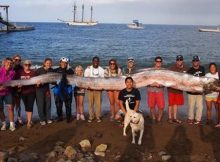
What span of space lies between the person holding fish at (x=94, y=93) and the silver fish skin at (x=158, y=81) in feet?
0.66

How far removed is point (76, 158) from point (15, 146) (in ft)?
5.28

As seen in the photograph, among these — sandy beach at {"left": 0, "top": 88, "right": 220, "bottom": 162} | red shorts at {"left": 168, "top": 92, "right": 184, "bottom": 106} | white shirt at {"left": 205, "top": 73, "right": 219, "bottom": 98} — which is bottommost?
sandy beach at {"left": 0, "top": 88, "right": 220, "bottom": 162}

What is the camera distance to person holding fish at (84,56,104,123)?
1022cm

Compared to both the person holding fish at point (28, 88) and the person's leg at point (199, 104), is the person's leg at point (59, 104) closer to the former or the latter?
the person holding fish at point (28, 88)

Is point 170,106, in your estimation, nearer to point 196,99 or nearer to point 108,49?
point 196,99

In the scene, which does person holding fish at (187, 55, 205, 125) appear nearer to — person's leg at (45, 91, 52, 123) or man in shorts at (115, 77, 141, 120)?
man in shorts at (115, 77, 141, 120)

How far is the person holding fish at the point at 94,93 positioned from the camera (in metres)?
10.2

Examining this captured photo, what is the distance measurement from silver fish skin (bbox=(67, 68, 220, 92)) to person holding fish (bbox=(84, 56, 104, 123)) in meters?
0.20

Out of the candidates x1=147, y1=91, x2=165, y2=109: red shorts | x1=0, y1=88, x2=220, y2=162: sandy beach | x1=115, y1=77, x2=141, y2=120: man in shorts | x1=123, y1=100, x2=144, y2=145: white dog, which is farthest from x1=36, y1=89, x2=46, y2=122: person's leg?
x1=147, y1=91, x2=165, y2=109: red shorts

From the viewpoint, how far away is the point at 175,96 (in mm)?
10195

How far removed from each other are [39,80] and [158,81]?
3051mm

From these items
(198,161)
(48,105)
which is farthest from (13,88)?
(198,161)

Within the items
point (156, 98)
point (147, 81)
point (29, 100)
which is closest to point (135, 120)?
point (147, 81)

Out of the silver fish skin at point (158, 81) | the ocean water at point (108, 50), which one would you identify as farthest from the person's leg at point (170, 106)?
the ocean water at point (108, 50)
